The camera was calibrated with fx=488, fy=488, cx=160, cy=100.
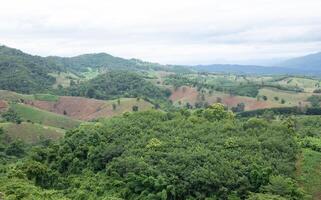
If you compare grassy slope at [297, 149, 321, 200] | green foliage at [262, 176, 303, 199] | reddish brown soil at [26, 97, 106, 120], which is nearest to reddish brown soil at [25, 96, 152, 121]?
reddish brown soil at [26, 97, 106, 120]

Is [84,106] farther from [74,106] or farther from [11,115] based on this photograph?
[11,115]

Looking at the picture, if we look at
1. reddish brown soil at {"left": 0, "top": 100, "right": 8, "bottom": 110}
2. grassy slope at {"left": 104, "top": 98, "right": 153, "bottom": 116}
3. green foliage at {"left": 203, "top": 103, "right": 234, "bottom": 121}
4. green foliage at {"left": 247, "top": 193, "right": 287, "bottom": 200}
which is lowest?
grassy slope at {"left": 104, "top": 98, "right": 153, "bottom": 116}

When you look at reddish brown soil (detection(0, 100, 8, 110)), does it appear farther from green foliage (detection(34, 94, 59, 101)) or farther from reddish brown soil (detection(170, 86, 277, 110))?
reddish brown soil (detection(170, 86, 277, 110))

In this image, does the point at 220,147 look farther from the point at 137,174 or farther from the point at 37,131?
the point at 37,131

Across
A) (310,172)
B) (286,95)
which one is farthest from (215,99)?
(310,172)

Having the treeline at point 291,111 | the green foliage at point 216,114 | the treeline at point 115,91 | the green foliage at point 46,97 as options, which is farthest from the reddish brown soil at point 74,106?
the green foliage at point 216,114
